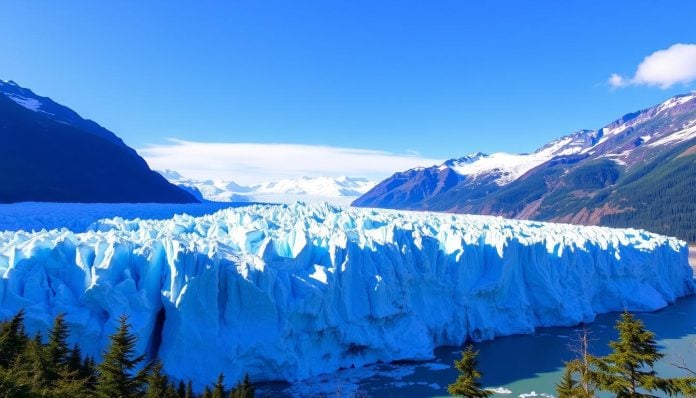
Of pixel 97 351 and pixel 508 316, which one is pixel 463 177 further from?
pixel 97 351

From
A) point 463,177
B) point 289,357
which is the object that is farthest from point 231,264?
point 463,177

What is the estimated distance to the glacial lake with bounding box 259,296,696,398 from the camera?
13.6m

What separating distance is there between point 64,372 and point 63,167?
5530cm

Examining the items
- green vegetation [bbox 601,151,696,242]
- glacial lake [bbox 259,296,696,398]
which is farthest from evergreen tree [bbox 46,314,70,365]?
green vegetation [bbox 601,151,696,242]

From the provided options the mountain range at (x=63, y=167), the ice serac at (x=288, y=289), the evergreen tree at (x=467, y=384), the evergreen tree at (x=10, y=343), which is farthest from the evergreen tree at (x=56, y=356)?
the mountain range at (x=63, y=167)

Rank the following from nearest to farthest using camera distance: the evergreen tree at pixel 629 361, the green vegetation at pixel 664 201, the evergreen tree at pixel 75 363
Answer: the evergreen tree at pixel 629 361 → the evergreen tree at pixel 75 363 → the green vegetation at pixel 664 201

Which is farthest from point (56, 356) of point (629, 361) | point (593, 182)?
point (593, 182)

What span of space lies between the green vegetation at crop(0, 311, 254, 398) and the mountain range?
36.5m

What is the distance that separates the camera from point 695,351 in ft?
59.4

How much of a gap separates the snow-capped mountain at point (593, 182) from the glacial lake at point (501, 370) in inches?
2162

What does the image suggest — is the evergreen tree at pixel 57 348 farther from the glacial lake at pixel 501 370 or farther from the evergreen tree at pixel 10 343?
the glacial lake at pixel 501 370

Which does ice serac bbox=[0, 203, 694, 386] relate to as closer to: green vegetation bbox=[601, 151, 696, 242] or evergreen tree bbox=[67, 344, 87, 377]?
evergreen tree bbox=[67, 344, 87, 377]

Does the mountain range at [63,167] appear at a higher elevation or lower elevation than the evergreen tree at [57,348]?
higher

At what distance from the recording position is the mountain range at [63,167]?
4728cm
